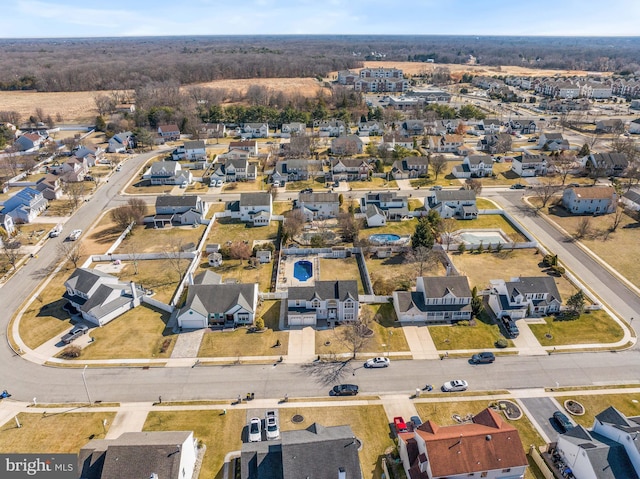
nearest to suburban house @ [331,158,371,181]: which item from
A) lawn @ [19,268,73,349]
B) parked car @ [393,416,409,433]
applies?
lawn @ [19,268,73,349]

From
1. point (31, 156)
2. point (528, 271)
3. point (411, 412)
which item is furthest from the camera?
point (31, 156)

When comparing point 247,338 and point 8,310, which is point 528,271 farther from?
point 8,310

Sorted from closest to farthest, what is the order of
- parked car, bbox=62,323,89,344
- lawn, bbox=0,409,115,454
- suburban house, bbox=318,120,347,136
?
lawn, bbox=0,409,115,454 < parked car, bbox=62,323,89,344 < suburban house, bbox=318,120,347,136

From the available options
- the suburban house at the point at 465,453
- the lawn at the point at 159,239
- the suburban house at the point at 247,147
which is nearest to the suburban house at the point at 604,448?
the suburban house at the point at 465,453

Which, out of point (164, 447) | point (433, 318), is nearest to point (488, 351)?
point (433, 318)

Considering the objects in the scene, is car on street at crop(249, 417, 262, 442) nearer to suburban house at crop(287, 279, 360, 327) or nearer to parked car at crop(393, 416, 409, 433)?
parked car at crop(393, 416, 409, 433)

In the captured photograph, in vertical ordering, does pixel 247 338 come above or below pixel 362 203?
below
